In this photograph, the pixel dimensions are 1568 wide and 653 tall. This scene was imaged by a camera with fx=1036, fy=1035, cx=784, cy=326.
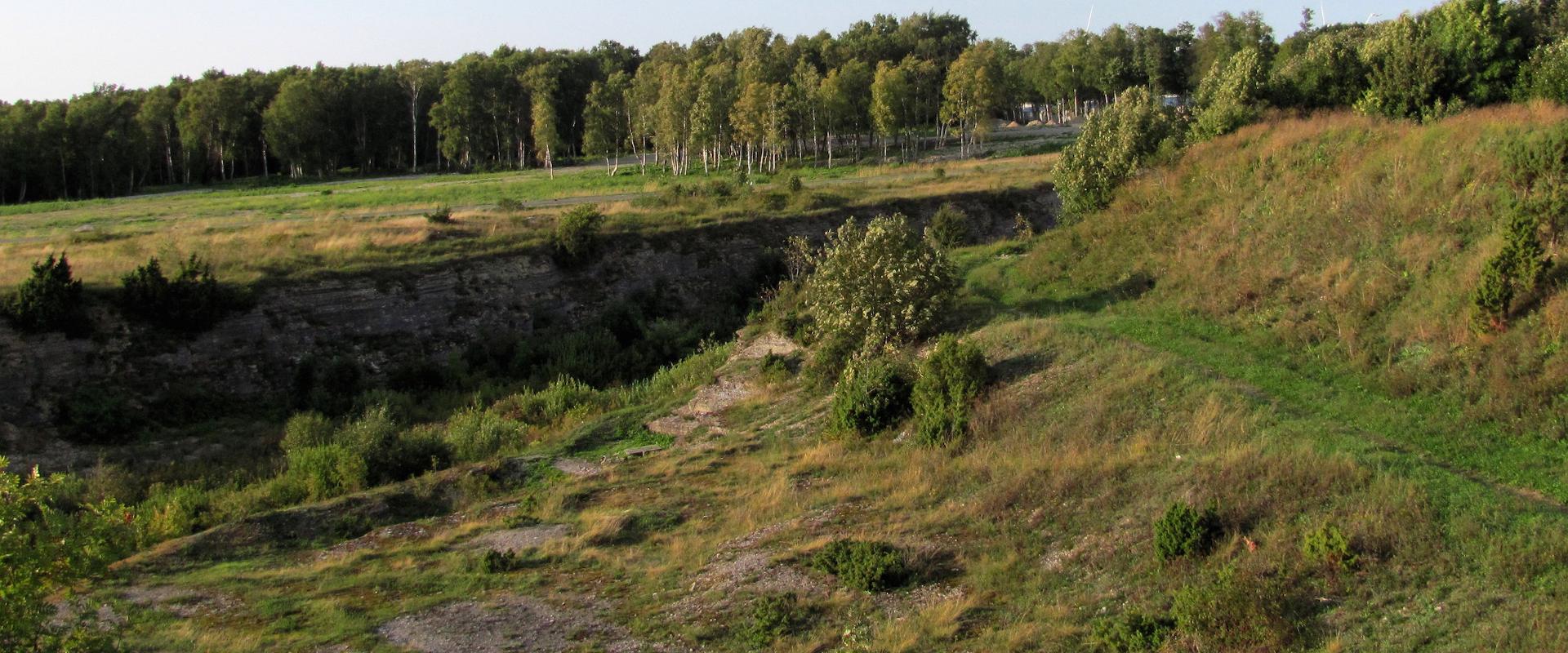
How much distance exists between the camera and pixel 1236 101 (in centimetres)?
2631

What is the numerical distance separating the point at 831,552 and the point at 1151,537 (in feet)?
11.8

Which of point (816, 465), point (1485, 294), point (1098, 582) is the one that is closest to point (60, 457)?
point (816, 465)

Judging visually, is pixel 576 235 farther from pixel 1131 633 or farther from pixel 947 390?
pixel 1131 633

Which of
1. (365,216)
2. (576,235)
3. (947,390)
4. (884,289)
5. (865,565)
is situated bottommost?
(865,565)

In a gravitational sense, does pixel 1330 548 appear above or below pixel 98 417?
above

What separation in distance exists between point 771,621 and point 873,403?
7.07 meters

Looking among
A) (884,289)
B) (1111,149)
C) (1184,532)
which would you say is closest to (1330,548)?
(1184,532)

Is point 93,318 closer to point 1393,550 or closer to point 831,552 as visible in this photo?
point 831,552

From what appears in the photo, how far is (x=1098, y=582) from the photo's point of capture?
1078 cm

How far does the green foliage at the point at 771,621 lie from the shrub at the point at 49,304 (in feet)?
68.5

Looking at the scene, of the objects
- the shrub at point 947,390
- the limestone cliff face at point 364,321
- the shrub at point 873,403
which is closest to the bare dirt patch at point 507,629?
the shrub at point 947,390

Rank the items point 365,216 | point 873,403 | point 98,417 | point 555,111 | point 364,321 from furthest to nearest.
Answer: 1. point 555,111
2. point 365,216
3. point 364,321
4. point 98,417
5. point 873,403

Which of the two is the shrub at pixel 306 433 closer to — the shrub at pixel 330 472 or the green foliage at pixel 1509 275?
the shrub at pixel 330 472

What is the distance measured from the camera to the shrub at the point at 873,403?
1745 centimetres
